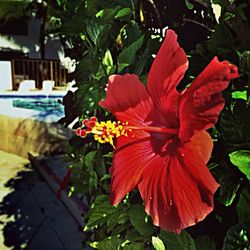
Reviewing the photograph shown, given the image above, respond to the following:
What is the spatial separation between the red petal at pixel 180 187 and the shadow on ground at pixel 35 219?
3.03m

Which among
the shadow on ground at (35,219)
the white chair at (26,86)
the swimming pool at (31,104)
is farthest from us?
the white chair at (26,86)

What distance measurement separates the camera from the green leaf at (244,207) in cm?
61

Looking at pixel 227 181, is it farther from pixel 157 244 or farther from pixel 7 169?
pixel 7 169

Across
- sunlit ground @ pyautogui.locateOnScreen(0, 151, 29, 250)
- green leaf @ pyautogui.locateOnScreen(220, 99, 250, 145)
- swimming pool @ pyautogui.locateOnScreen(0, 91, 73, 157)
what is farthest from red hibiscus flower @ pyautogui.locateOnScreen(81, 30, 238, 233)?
swimming pool @ pyautogui.locateOnScreen(0, 91, 73, 157)

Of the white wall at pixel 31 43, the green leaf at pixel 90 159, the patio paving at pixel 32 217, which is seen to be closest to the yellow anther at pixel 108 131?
the green leaf at pixel 90 159

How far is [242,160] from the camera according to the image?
59 cm

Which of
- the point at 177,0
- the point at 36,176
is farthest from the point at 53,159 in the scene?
the point at 177,0

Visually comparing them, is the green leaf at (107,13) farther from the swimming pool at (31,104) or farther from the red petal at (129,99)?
the swimming pool at (31,104)

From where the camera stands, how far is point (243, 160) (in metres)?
0.59

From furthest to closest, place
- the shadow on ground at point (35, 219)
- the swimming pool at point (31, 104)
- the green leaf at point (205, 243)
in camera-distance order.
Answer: the swimming pool at point (31, 104)
the shadow on ground at point (35, 219)
the green leaf at point (205, 243)

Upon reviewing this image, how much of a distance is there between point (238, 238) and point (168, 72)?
33 cm

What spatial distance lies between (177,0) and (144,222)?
601 mm

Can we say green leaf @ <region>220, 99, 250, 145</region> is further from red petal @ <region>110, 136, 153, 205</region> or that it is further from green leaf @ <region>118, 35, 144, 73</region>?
green leaf @ <region>118, 35, 144, 73</region>

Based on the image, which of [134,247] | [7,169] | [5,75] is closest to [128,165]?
[134,247]
